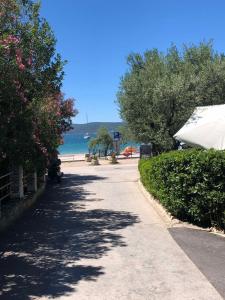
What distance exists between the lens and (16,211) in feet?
44.7

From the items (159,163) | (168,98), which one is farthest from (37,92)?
(168,98)

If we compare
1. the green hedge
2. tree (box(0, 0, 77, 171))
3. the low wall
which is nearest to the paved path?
the low wall

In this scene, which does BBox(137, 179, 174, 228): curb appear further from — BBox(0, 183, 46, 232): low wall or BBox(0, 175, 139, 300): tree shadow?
BBox(0, 183, 46, 232): low wall

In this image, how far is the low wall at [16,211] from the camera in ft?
39.3

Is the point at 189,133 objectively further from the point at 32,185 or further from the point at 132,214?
the point at 32,185

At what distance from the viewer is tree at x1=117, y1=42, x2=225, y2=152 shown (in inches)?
890

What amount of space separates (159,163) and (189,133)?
7.84ft

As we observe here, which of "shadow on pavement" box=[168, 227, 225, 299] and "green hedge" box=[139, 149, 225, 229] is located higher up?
"green hedge" box=[139, 149, 225, 229]

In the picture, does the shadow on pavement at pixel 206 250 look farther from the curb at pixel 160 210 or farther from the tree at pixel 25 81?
the tree at pixel 25 81

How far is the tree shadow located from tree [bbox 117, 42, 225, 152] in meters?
7.27

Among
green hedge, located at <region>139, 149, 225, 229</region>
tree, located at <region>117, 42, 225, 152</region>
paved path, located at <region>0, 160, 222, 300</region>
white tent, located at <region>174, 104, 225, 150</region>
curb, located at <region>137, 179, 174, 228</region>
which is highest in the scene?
tree, located at <region>117, 42, 225, 152</region>

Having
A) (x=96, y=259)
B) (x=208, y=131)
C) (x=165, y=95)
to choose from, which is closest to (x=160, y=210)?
(x=208, y=131)

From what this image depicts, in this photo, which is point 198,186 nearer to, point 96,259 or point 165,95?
point 96,259

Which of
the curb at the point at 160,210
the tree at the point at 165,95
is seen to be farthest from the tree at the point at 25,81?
the tree at the point at 165,95
